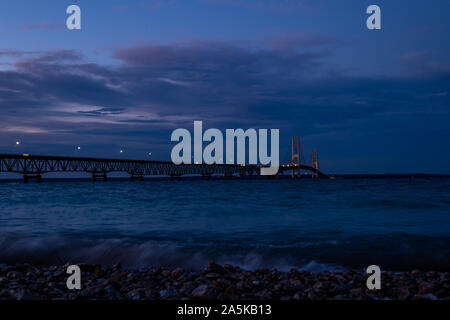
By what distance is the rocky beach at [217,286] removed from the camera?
18.4 feet

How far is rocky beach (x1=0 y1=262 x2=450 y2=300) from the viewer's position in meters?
5.59

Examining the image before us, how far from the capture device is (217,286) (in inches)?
241

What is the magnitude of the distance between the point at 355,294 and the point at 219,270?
260 cm

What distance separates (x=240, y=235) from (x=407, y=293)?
325 inches

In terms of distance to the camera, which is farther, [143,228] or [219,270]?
[143,228]
